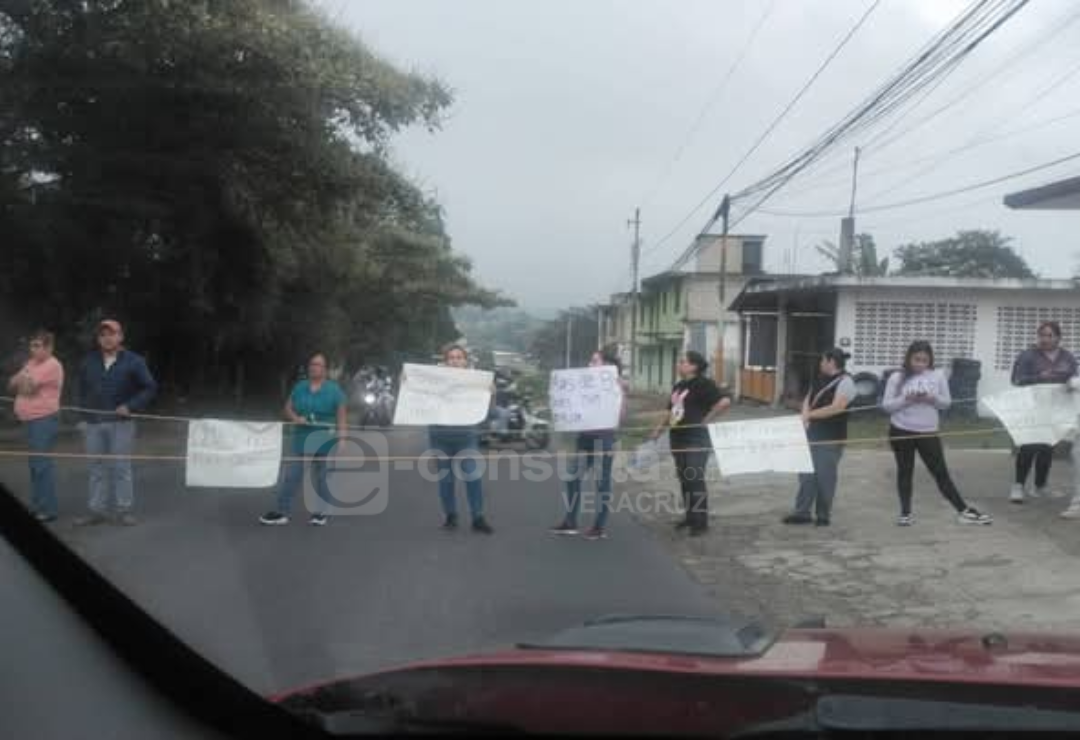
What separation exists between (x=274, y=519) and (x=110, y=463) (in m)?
1.33

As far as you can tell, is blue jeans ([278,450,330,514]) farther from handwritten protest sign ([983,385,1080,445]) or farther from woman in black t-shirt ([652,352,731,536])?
handwritten protest sign ([983,385,1080,445])

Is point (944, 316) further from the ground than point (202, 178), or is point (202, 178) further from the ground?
point (202, 178)

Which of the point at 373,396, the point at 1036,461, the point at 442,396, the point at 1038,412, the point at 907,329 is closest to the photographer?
the point at 442,396

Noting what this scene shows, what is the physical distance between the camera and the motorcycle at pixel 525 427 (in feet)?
42.0

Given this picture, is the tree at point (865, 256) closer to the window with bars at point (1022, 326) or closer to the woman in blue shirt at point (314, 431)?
the window with bars at point (1022, 326)

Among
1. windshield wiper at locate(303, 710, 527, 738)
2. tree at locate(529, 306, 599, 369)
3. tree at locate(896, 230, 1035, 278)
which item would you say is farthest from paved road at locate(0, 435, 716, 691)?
tree at locate(896, 230, 1035, 278)

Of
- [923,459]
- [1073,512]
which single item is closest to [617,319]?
[923,459]

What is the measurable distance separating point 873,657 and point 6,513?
246 centimetres

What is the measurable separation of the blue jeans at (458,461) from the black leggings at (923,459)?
3.39m

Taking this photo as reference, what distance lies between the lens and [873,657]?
3.37m

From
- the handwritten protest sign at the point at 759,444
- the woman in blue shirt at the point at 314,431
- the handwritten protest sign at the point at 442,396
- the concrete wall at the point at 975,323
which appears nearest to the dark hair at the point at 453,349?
the handwritten protest sign at the point at 442,396

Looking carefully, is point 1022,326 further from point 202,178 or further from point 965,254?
point 965,254

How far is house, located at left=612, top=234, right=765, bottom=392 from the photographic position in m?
24.9

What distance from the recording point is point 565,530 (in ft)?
30.1
